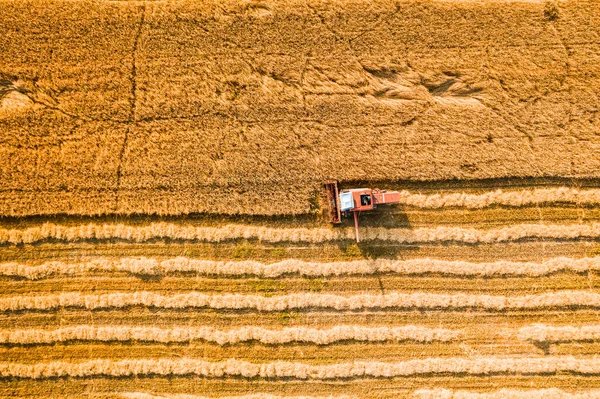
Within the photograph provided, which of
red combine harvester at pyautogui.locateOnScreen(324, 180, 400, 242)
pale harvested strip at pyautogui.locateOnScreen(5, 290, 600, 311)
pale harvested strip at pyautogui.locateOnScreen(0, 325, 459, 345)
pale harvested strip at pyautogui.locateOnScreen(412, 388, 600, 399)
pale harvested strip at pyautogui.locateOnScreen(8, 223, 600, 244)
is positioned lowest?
pale harvested strip at pyautogui.locateOnScreen(412, 388, 600, 399)

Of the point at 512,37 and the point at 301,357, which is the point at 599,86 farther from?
the point at 301,357

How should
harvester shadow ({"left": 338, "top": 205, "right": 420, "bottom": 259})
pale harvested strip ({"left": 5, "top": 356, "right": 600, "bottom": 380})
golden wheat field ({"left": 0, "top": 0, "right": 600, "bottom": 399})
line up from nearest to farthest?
pale harvested strip ({"left": 5, "top": 356, "right": 600, "bottom": 380}) → golden wheat field ({"left": 0, "top": 0, "right": 600, "bottom": 399}) → harvester shadow ({"left": 338, "top": 205, "right": 420, "bottom": 259})

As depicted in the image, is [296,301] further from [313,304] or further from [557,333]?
[557,333]

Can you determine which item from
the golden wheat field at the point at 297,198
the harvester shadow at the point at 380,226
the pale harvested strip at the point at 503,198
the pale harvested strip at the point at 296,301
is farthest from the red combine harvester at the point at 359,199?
the pale harvested strip at the point at 296,301

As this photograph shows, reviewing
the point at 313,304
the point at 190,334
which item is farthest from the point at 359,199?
the point at 190,334

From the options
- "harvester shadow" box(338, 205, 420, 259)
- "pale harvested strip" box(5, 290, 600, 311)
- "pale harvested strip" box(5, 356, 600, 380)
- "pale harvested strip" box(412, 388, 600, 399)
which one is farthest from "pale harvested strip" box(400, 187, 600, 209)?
"pale harvested strip" box(412, 388, 600, 399)

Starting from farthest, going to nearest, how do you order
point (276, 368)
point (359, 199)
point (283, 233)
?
point (283, 233) → point (276, 368) → point (359, 199)

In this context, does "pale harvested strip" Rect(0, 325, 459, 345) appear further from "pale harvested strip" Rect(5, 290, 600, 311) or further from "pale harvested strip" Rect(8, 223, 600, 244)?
"pale harvested strip" Rect(8, 223, 600, 244)
